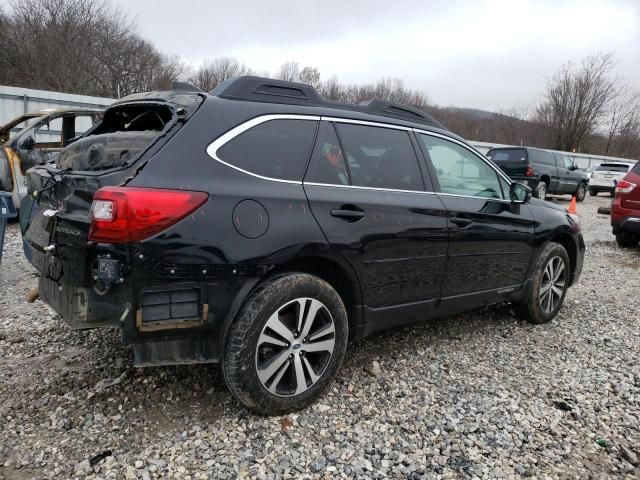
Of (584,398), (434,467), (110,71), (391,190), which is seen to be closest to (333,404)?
(434,467)

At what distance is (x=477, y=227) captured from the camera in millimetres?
3514

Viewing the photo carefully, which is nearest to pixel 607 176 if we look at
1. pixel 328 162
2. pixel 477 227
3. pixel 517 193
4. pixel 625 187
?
pixel 625 187

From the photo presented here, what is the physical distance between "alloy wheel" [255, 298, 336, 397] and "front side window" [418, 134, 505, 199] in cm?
137

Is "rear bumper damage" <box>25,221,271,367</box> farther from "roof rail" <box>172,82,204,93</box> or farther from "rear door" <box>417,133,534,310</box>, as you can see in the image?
"rear door" <box>417,133,534,310</box>

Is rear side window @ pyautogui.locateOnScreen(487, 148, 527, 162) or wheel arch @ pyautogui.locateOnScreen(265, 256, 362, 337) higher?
rear side window @ pyautogui.locateOnScreen(487, 148, 527, 162)

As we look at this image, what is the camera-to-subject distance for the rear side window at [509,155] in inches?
629

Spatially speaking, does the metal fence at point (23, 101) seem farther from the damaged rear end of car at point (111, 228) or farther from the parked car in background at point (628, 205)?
the parked car in background at point (628, 205)

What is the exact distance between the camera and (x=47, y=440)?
2.38 meters

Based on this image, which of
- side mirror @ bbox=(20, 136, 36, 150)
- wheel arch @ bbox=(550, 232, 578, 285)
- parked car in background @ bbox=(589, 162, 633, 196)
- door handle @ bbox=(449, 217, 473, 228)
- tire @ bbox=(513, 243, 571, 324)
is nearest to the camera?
door handle @ bbox=(449, 217, 473, 228)

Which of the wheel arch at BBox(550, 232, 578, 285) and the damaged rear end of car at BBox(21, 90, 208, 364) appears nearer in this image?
the damaged rear end of car at BBox(21, 90, 208, 364)

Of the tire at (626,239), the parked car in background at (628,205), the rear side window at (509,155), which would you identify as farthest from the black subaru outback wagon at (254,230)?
the rear side window at (509,155)

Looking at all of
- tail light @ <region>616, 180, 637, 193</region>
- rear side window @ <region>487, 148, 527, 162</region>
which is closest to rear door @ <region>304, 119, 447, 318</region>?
tail light @ <region>616, 180, 637, 193</region>

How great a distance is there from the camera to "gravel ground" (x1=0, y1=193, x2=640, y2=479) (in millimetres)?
2312

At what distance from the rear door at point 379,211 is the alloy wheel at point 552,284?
1552mm
